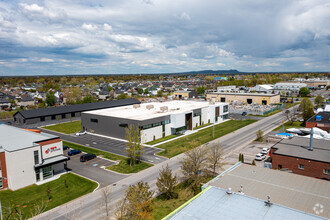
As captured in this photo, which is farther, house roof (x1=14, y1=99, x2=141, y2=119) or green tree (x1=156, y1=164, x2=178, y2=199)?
house roof (x1=14, y1=99, x2=141, y2=119)

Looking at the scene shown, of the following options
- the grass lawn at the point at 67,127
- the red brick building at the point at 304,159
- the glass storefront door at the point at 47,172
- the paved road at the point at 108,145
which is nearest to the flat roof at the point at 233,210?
the red brick building at the point at 304,159

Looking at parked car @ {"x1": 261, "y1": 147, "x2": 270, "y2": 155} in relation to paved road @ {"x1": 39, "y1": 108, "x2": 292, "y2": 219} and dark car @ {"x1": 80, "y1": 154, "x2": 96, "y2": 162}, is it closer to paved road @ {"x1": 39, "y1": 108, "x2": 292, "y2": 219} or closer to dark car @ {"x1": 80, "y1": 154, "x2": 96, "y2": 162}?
paved road @ {"x1": 39, "y1": 108, "x2": 292, "y2": 219}

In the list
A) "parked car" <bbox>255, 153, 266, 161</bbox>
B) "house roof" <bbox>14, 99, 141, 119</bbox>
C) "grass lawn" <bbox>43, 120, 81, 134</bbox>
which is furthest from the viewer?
"house roof" <bbox>14, 99, 141, 119</bbox>

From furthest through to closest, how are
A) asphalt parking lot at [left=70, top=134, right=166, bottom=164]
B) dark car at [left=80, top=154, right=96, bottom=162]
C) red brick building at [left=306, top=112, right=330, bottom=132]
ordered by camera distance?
red brick building at [left=306, top=112, right=330, bottom=132], asphalt parking lot at [left=70, top=134, right=166, bottom=164], dark car at [left=80, top=154, right=96, bottom=162]

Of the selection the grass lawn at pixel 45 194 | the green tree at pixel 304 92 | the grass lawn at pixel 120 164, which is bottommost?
the grass lawn at pixel 45 194

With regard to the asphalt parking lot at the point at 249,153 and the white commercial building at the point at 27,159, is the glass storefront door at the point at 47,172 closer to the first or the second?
the white commercial building at the point at 27,159

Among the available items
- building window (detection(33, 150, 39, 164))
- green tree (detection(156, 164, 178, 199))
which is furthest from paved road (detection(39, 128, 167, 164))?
building window (detection(33, 150, 39, 164))

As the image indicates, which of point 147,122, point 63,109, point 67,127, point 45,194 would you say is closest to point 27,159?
point 45,194
